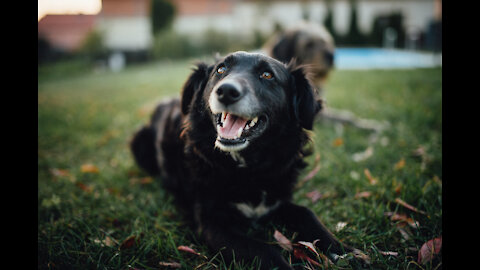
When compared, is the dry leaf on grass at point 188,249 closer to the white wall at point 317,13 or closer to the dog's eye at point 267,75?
the dog's eye at point 267,75

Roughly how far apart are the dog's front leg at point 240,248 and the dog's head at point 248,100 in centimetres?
54

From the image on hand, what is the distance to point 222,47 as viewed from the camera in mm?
20250

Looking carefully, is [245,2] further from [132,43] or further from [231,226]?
[231,226]

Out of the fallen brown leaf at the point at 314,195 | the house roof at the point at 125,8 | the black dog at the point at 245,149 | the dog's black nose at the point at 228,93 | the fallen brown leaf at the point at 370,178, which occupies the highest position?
the house roof at the point at 125,8

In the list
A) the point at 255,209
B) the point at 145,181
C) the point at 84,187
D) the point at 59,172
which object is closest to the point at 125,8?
the point at 59,172

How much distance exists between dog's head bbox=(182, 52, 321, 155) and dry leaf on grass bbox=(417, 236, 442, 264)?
1046mm

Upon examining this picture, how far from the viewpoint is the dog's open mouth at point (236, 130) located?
1835 mm

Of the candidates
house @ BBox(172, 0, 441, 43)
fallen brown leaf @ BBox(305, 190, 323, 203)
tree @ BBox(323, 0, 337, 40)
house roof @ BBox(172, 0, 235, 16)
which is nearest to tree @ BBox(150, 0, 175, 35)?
house @ BBox(172, 0, 441, 43)

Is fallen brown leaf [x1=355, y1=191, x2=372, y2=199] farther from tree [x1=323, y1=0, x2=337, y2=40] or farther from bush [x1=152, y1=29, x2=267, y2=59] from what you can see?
tree [x1=323, y1=0, x2=337, y2=40]

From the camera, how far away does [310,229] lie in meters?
1.87

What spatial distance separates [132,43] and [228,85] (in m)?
28.2

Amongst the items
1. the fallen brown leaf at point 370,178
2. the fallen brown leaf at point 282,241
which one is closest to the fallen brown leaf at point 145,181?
→ the fallen brown leaf at point 282,241

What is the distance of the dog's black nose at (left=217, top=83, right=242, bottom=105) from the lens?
66.9 inches

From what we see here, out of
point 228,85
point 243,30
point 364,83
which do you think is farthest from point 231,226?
point 243,30
